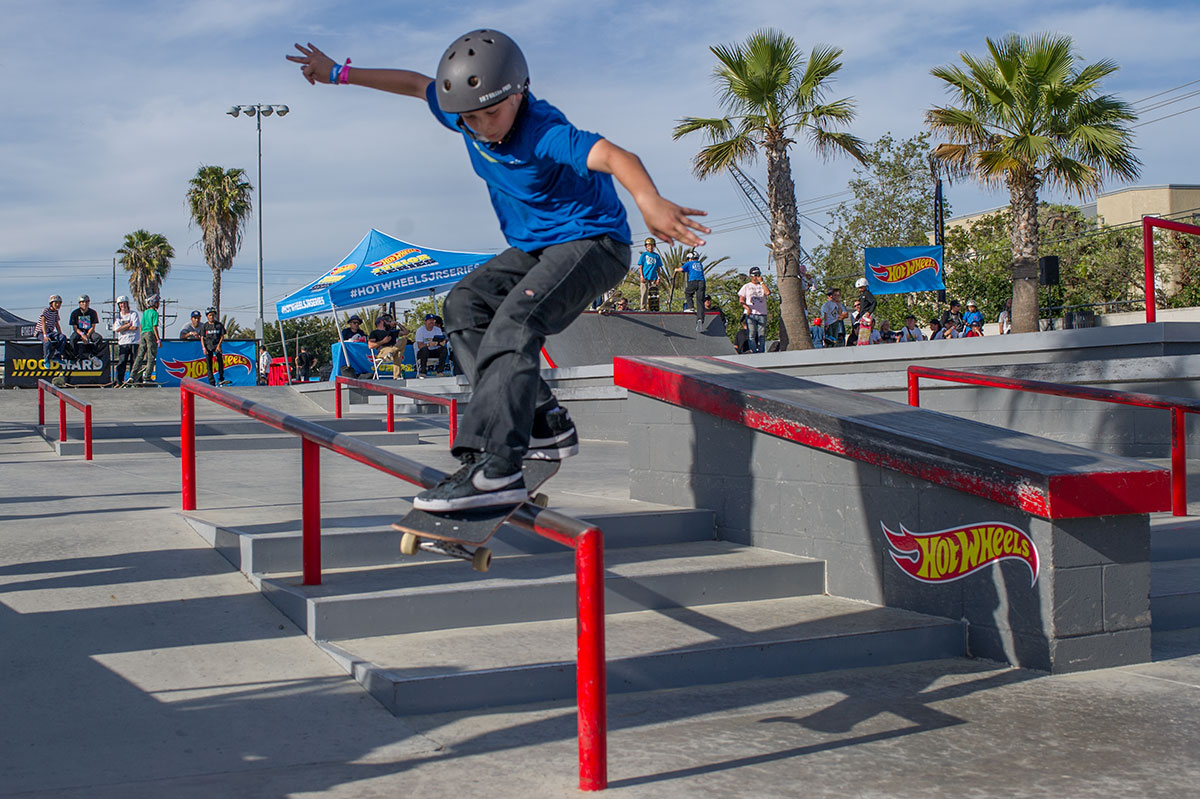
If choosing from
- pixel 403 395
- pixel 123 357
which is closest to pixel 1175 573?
pixel 403 395

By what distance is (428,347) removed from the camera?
2033cm

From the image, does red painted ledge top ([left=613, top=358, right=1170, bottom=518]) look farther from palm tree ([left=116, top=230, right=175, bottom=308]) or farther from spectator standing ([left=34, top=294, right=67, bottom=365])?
palm tree ([left=116, top=230, right=175, bottom=308])

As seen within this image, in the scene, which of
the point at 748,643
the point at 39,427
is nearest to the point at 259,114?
the point at 39,427

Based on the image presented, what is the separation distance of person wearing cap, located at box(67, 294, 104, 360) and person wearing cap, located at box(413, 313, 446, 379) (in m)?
6.08

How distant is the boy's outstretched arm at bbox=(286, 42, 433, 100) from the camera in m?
3.73

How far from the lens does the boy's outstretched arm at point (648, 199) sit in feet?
9.13

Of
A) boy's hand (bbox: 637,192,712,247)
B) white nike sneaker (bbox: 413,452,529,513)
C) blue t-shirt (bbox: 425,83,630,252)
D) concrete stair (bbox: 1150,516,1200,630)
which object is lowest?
concrete stair (bbox: 1150,516,1200,630)

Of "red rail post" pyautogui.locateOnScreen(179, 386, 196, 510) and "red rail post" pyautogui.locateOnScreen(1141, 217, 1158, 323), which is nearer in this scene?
"red rail post" pyautogui.locateOnScreen(179, 386, 196, 510)

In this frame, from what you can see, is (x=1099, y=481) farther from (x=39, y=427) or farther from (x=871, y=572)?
(x=39, y=427)

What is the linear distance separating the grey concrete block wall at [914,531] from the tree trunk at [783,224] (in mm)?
14622

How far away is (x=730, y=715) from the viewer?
3828 millimetres

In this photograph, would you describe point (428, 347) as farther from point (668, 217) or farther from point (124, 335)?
point (668, 217)

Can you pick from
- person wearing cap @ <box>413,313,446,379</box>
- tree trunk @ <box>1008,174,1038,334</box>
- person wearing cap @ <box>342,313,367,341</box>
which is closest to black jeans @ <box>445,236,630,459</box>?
tree trunk @ <box>1008,174,1038,334</box>

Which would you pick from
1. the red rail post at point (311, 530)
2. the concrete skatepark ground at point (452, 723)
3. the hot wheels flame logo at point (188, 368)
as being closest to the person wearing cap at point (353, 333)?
the hot wheels flame logo at point (188, 368)
